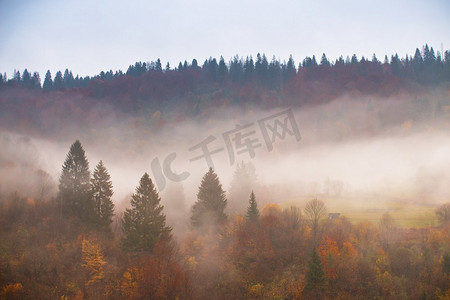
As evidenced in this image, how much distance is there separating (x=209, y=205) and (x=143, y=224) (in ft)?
38.2

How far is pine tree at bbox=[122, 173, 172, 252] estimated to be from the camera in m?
35.6

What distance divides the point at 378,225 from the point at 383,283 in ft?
44.9

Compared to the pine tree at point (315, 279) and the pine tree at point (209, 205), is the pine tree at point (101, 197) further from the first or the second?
the pine tree at point (315, 279)

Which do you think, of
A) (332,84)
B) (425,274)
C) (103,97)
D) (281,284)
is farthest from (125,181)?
(332,84)

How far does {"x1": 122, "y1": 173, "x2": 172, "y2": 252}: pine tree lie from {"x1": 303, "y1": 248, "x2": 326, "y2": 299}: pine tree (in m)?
18.2

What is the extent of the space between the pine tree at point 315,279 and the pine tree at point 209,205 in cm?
1413

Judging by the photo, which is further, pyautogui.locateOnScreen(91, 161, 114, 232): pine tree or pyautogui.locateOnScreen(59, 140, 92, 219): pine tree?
pyautogui.locateOnScreen(59, 140, 92, 219): pine tree

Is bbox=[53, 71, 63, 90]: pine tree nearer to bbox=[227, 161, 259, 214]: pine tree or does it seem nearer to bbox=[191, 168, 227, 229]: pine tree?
bbox=[227, 161, 259, 214]: pine tree

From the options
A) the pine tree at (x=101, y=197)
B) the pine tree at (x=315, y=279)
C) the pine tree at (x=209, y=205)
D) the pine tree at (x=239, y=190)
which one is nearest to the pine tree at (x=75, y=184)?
the pine tree at (x=101, y=197)

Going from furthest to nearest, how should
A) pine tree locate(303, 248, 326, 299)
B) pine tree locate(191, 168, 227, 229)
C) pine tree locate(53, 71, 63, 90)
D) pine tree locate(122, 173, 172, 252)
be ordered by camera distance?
pine tree locate(53, 71, 63, 90) → pine tree locate(191, 168, 227, 229) → pine tree locate(303, 248, 326, 299) → pine tree locate(122, 173, 172, 252)

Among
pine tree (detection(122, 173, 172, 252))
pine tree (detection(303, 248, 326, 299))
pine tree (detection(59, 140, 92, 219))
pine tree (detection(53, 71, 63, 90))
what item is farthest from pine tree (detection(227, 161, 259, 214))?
pine tree (detection(53, 71, 63, 90))

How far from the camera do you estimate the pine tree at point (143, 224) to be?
3556 centimetres

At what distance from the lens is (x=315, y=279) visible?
125ft

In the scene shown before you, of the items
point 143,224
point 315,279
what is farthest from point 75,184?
point 315,279
